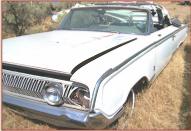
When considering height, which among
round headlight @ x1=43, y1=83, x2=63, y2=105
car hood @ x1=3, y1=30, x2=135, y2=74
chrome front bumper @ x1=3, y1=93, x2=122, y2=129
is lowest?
chrome front bumper @ x1=3, y1=93, x2=122, y2=129

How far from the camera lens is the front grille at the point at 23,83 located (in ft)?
10.3

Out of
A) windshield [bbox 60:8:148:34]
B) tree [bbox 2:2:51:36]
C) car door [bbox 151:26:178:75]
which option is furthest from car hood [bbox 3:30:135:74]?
tree [bbox 2:2:51:36]

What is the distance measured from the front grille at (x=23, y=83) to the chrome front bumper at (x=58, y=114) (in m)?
0.08

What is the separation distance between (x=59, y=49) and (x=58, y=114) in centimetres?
89

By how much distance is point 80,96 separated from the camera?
299 cm

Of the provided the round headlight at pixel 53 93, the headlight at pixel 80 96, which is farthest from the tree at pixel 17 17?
the headlight at pixel 80 96

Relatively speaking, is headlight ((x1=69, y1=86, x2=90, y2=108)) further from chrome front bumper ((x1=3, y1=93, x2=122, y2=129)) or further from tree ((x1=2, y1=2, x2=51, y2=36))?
tree ((x1=2, y1=2, x2=51, y2=36))

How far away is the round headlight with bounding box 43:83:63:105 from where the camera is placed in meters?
3.01

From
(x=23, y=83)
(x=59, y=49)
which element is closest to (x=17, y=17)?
(x=59, y=49)

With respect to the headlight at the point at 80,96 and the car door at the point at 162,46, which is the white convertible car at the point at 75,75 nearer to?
the headlight at the point at 80,96

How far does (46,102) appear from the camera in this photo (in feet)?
10.2

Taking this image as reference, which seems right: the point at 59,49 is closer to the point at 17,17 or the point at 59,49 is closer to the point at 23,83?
the point at 23,83

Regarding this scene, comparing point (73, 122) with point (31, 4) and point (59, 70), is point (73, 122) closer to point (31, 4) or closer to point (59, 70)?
point (59, 70)

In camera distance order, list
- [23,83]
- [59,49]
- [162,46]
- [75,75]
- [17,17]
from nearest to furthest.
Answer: [75,75] < [23,83] < [59,49] < [162,46] < [17,17]
